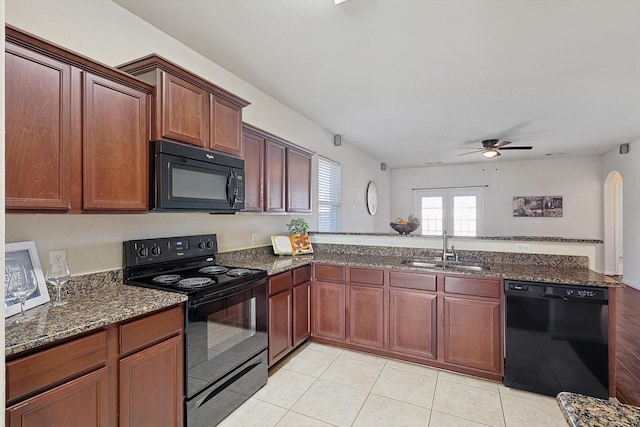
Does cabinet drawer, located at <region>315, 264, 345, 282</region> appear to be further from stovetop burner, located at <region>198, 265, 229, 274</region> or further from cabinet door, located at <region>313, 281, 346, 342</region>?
stovetop burner, located at <region>198, 265, 229, 274</region>

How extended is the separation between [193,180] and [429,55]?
2140 millimetres

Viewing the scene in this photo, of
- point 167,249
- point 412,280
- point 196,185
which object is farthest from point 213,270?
point 412,280

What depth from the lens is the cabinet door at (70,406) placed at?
112 centimetres

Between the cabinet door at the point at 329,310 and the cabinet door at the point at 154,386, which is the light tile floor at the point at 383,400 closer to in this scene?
the cabinet door at the point at 329,310

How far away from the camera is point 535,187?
7094 millimetres

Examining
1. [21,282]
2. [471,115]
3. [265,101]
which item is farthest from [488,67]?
[21,282]

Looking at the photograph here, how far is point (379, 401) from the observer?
223 centimetres

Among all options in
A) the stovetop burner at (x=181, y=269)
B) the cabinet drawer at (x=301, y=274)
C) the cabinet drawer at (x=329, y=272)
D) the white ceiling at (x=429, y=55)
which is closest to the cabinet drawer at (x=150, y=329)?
the stovetop burner at (x=181, y=269)

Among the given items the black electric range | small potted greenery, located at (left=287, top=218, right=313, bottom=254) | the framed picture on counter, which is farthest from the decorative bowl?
the framed picture on counter

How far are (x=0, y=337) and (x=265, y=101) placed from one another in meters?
3.19

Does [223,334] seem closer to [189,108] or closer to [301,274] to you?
[301,274]

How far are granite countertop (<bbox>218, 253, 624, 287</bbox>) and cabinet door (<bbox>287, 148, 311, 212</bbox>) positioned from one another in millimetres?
571

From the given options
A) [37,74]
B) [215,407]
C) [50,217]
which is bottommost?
[215,407]

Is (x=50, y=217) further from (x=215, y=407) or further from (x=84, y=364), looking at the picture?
(x=215, y=407)
